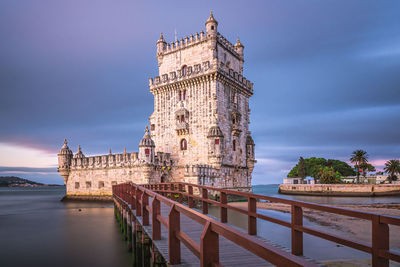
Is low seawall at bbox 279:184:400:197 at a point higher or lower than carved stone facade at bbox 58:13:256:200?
lower

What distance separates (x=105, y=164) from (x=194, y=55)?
15.7 metres

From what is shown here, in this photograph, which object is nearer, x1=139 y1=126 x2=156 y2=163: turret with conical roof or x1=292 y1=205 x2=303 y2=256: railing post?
x1=292 y1=205 x2=303 y2=256: railing post

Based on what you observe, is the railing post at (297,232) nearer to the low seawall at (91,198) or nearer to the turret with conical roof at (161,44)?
the low seawall at (91,198)

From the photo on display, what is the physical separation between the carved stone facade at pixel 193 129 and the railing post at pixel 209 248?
23.2 m

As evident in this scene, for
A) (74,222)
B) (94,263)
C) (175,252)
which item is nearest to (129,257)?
(94,263)

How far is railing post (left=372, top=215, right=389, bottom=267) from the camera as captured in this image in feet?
12.6

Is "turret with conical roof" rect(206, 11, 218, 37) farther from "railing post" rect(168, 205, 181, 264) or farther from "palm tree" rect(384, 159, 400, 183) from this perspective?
"palm tree" rect(384, 159, 400, 183)

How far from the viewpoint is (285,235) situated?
49.3 feet

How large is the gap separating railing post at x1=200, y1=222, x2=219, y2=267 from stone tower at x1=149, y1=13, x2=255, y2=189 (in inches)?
923

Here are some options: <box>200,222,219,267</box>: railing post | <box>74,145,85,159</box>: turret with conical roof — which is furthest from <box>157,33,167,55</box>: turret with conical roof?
<box>200,222,219,267</box>: railing post

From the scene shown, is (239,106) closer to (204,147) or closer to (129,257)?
(204,147)

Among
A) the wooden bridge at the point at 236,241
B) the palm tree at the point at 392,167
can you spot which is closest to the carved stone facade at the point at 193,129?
the wooden bridge at the point at 236,241

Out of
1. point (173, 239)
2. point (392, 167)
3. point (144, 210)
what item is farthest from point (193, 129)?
point (392, 167)

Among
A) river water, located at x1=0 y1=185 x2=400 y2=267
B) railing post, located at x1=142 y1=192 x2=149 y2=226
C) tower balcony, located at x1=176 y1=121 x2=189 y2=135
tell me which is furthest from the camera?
tower balcony, located at x1=176 y1=121 x2=189 y2=135
